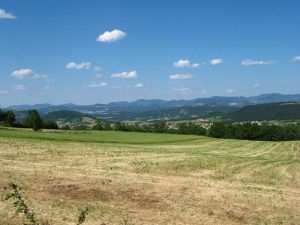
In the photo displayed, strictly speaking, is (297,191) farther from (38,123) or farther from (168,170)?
(38,123)

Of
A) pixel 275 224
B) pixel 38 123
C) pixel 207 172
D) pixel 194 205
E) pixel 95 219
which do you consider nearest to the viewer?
pixel 95 219

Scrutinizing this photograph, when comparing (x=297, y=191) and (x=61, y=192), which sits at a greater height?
(x=61, y=192)

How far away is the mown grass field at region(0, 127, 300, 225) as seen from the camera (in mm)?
22219

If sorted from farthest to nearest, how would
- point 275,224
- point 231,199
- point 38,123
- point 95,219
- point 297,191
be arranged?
point 38,123 < point 297,191 < point 231,199 < point 275,224 < point 95,219

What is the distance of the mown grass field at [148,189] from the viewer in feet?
72.9

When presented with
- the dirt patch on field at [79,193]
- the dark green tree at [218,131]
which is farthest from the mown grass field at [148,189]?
the dark green tree at [218,131]

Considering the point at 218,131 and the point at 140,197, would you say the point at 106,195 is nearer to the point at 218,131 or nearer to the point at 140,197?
the point at 140,197

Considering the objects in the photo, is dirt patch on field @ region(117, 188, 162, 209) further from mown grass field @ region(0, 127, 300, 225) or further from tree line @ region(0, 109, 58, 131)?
tree line @ region(0, 109, 58, 131)

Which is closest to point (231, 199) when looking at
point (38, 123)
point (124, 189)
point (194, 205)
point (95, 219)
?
point (194, 205)

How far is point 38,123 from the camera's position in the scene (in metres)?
118

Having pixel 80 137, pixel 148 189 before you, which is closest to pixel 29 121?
pixel 80 137

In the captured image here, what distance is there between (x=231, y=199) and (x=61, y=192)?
1068 cm

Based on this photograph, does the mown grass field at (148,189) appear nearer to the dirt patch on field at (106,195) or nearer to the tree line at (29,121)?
the dirt patch on field at (106,195)

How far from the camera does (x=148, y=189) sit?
27828 millimetres
